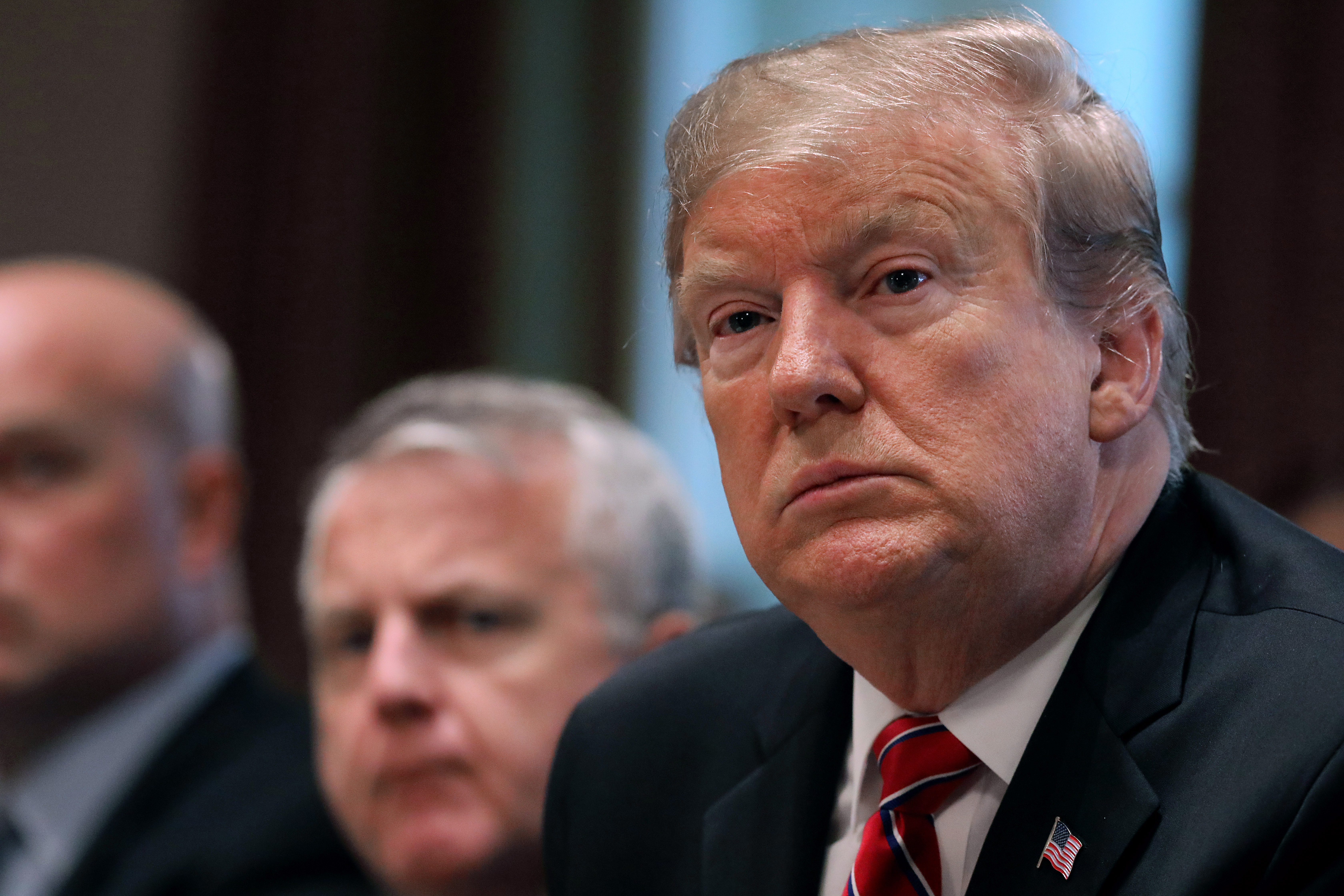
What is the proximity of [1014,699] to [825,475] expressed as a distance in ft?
0.84

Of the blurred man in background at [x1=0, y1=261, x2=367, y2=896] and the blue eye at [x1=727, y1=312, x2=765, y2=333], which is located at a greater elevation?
the blue eye at [x1=727, y1=312, x2=765, y2=333]

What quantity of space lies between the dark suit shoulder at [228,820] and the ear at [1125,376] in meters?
1.45

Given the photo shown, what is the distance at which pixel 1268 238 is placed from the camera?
319 centimetres

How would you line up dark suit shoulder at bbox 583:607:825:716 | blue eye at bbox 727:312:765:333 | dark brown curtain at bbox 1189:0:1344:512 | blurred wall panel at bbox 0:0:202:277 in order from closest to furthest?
blue eye at bbox 727:312:765:333, dark suit shoulder at bbox 583:607:825:716, dark brown curtain at bbox 1189:0:1344:512, blurred wall panel at bbox 0:0:202:277

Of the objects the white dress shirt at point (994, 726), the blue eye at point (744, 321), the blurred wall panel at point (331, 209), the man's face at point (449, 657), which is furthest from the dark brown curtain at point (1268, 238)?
the blurred wall panel at point (331, 209)

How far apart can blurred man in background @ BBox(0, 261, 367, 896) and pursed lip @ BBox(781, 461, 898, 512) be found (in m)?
1.44

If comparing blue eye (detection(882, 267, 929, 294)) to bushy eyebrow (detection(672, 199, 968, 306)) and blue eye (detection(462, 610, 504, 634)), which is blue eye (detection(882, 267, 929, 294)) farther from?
blue eye (detection(462, 610, 504, 634))

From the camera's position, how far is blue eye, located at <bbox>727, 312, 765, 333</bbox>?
1.22 meters

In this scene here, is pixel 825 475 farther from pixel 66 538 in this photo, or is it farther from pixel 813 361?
pixel 66 538

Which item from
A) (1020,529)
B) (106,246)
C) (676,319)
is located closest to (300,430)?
(106,246)

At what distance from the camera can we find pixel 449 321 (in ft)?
14.9

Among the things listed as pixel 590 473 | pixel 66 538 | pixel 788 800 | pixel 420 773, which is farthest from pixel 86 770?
pixel 788 800

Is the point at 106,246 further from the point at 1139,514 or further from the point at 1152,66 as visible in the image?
the point at 1139,514

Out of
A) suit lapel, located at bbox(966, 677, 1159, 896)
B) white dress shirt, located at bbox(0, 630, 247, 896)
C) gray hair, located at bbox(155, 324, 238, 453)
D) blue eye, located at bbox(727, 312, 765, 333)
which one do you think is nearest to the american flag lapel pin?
suit lapel, located at bbox(966, 677, 1159, 896)
